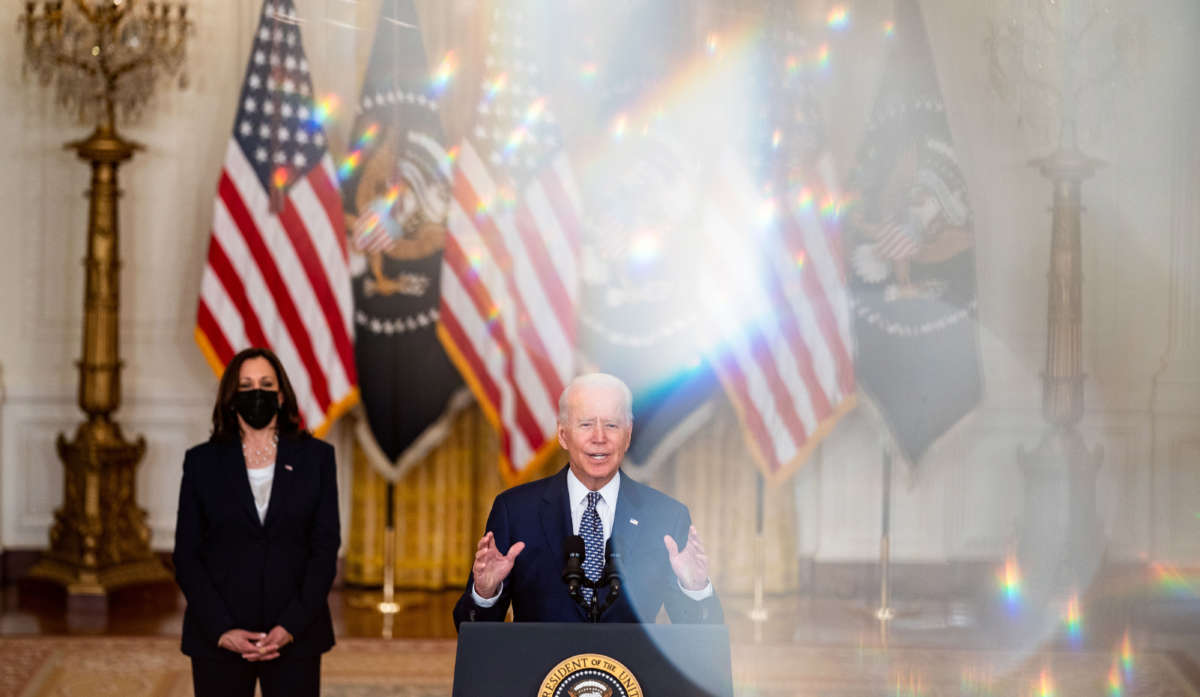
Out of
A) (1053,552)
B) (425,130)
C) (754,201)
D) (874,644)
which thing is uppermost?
(425,130)

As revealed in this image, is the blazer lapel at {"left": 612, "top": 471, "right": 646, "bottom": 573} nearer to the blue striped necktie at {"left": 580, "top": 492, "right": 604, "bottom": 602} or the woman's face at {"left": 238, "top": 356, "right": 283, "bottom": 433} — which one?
the blue striped necktie at {"left": 580, "top": 492, "right": 604, "bottom": 602}

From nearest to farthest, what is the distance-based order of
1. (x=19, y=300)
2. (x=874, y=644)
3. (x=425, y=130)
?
(x=874, y=644), (x=425, y=130), (x=19, y=300)

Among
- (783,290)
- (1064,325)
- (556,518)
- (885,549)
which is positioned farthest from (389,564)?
(556,518)

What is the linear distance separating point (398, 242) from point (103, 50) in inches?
68.9

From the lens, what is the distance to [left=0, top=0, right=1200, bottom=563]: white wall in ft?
21.2

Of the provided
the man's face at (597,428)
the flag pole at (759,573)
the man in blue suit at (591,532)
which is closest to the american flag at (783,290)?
the flag pole at (759,573)

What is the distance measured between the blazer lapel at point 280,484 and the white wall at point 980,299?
345 centimetres

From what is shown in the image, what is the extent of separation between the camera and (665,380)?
5.91 metres

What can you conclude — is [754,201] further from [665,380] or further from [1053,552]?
[1053,552]

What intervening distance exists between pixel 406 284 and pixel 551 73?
4.50 ft

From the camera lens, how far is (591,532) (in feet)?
8.13

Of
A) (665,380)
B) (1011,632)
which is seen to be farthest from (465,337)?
(1011,632)

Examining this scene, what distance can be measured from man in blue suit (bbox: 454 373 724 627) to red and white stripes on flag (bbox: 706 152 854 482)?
10.9 feet

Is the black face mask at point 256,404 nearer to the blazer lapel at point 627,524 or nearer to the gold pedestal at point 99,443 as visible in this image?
the blazer lapel at point 627,524
